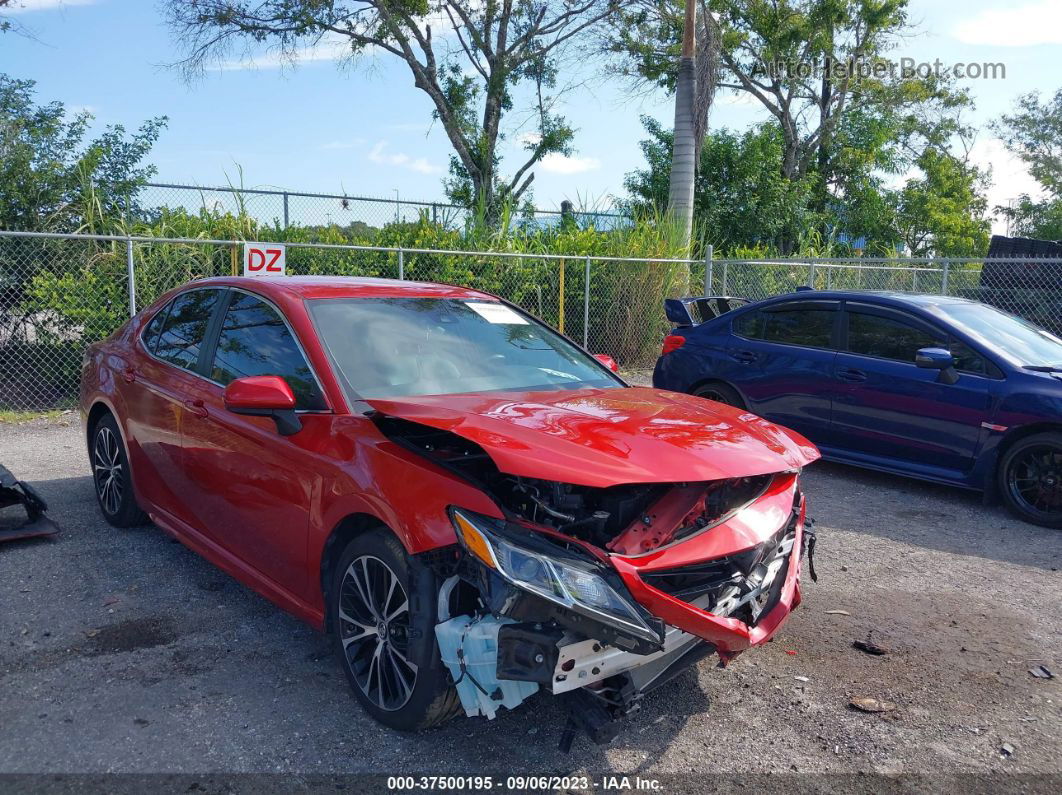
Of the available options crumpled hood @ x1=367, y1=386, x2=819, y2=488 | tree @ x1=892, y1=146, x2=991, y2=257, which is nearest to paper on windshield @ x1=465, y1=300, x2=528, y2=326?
crumpled hood @ x1=367, y1=386, x2=819, y2=488

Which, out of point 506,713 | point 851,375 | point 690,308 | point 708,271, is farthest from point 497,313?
point 708,271

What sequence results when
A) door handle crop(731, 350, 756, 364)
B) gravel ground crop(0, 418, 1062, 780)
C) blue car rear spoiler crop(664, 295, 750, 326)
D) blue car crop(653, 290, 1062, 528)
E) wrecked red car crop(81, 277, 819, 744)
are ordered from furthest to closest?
blue car rear spoiler crop(664, 295, 750, 326), door handle crop(731, 350, 756, 364), blue car crop(653, 290, 1062, 528), gravel ground crop(0, 418, 1062, 780), wrecked red car crop(81, 277, 819, 744)

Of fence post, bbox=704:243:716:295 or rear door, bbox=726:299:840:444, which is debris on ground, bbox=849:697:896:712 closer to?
rear door, bbox=726:299:840:444

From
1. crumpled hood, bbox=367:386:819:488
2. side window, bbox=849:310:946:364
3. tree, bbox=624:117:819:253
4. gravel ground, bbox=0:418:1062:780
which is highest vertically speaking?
tree, bbox=624:117:819:253

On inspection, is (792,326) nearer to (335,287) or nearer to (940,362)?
(940,362)

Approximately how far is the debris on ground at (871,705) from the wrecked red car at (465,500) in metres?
0.57

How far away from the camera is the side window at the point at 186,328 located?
4426mm

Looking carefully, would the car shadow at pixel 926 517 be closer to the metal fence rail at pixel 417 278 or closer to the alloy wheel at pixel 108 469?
the alloy wheel at pixel 108 469

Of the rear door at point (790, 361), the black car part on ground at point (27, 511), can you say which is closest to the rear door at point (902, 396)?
the rear door at point (790, 361)

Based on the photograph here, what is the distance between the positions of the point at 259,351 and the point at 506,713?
1.99 metres

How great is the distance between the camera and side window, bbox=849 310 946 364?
6.58 meters

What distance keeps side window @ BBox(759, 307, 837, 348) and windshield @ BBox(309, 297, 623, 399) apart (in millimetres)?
3430

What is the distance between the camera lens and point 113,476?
5.16 m

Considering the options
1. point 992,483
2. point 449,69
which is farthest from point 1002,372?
point 449,69
